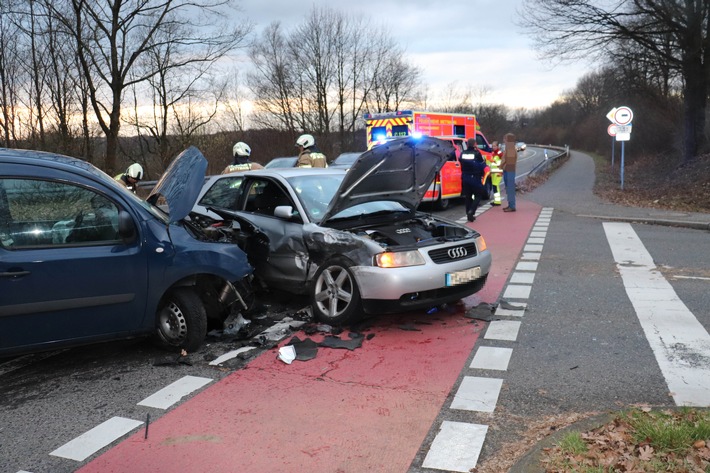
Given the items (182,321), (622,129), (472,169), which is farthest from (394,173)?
(622,129)

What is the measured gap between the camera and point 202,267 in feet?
16.3

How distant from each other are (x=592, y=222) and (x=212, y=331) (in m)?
10.4

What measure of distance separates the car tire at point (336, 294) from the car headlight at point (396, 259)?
333mm

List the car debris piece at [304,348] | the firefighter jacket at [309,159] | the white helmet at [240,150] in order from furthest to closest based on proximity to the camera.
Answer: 1. the firefighter jacket at [309,159]
2. the white helmet at [240,150]
3. the car debris piece at [304,348]

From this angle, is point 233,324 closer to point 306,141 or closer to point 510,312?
point 510,312

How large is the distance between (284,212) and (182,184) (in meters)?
1.31

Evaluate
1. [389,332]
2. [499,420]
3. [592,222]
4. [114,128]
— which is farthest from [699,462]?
[114,128]

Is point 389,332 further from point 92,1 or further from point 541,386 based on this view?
point 92,1

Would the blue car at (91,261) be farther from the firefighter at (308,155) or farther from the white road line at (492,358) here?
the firefighter at (308,155)

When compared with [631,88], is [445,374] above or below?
below

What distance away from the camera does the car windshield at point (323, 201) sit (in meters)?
6.29

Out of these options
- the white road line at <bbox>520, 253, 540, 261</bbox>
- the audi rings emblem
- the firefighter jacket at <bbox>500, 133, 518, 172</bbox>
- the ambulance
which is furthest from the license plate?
the firefighter jacket at <bbox>500, 133, 518, 172</bbox>

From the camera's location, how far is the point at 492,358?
4793 mm

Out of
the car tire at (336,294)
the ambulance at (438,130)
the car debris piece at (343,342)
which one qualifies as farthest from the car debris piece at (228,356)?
the ambulance at (438,130)
